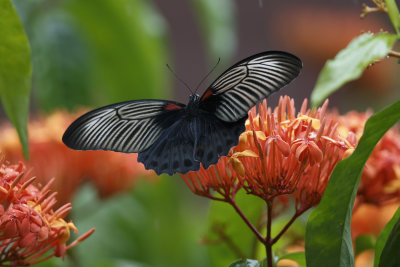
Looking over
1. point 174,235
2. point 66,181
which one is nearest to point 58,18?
point 66,181

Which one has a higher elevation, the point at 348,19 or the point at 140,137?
the point at 348,19

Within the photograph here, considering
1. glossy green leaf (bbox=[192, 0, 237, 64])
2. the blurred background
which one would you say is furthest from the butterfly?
glossy green leaf (bbox=[192, 0, 237, 64])

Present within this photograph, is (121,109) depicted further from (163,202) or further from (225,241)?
(163,202)

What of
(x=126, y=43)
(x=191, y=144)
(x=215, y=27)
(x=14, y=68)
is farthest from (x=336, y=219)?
(x=126, y=43)

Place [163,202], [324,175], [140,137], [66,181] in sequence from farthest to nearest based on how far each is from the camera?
[163,202], [66,181], [140,137], [324,175]

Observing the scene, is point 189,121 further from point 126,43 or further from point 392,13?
point 126,43

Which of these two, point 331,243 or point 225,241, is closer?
point 331,243

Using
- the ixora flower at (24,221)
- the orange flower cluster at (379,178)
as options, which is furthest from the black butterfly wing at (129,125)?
the orange flower cluster at (379,178)

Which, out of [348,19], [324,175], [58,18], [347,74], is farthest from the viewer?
[348,19]
